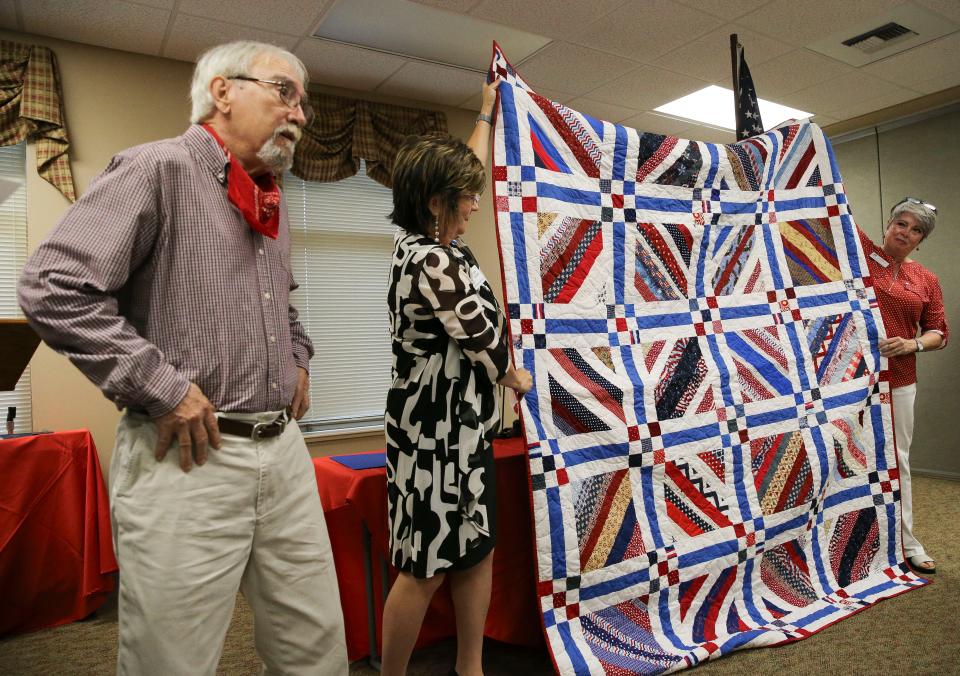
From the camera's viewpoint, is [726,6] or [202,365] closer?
[202,365]

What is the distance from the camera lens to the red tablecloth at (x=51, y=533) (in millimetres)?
2320

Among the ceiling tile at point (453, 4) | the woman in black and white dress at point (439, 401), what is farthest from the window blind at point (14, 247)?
the woman in black and white dress at point (439, 401)

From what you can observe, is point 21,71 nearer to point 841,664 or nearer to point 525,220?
point 525,220

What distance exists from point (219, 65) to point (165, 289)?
0.42 meters

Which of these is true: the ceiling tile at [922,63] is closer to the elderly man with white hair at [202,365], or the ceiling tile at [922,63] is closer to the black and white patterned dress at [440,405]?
the black and white patterned dress at [440,405]

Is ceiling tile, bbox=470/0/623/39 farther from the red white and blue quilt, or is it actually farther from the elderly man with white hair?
the elderly man with white hair

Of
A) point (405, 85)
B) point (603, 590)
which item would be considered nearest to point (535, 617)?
point (603, 590)

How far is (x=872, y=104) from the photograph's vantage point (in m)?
4.74

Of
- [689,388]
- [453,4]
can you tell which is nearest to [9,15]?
[453,4]

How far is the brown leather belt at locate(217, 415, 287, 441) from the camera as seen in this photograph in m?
1.03

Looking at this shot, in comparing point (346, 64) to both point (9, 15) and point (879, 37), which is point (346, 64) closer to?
point (9, 15)

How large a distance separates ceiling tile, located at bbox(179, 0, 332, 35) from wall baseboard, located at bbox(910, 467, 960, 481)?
488 centimetres

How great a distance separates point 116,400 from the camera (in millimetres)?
922

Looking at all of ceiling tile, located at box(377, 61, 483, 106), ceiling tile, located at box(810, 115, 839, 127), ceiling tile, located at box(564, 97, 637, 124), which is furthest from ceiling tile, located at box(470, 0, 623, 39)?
ceiling tile, located at box(810, 115, 839, 127)
